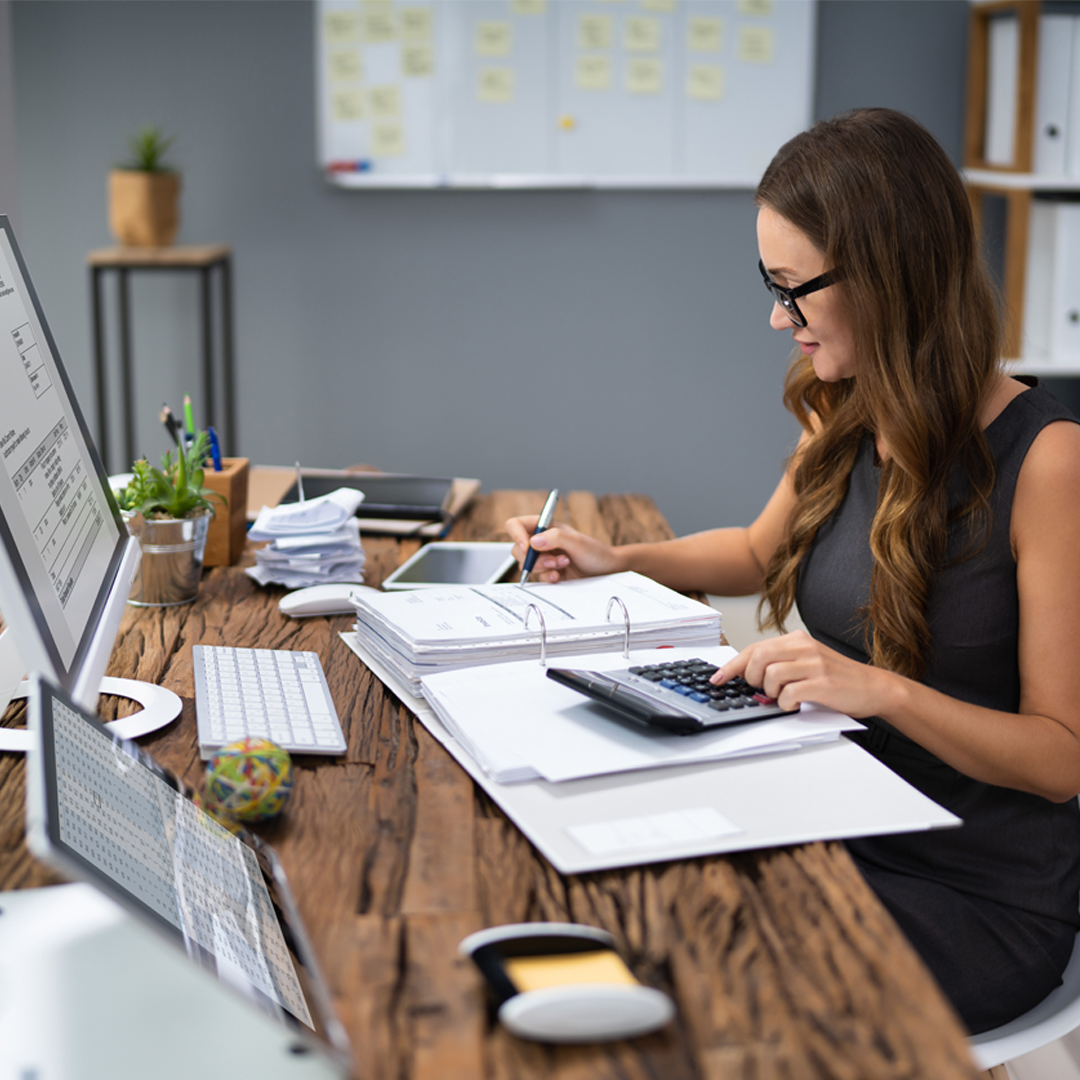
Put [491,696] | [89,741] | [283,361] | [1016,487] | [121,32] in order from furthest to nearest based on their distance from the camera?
[283,361]
[121,32]
[1016,487]
[491,696]
[89,741]

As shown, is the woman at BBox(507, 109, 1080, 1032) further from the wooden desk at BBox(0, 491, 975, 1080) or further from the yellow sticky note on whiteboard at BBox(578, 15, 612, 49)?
the yellow sticky note on whiteboard at BBox(578, 15, 612, 49)

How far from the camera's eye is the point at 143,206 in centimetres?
298

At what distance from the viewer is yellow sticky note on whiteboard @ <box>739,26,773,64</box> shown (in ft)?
10.2

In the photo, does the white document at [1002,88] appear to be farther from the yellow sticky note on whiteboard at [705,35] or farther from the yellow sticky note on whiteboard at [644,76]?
the yellow sticky note on whiteboard at [644,76]

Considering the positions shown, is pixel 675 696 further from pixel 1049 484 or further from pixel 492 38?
pixel 492 38

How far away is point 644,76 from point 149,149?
1338 mm

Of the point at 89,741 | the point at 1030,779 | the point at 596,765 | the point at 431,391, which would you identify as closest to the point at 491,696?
the point at 596,765

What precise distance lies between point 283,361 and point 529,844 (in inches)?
108

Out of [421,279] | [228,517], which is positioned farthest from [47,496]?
[421,279]

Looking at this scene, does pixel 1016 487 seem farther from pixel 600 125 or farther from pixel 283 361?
pixel 283 361

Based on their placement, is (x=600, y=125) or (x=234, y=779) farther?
(x=600, y=125)

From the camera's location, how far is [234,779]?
820 mm

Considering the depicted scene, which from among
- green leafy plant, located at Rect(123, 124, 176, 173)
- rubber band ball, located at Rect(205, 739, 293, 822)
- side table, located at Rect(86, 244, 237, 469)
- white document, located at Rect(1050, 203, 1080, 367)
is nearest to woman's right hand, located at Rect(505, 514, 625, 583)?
rubber band ball, located at Rect(205, 739, 293, 822)

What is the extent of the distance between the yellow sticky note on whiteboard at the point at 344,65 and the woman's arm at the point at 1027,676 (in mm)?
2521
